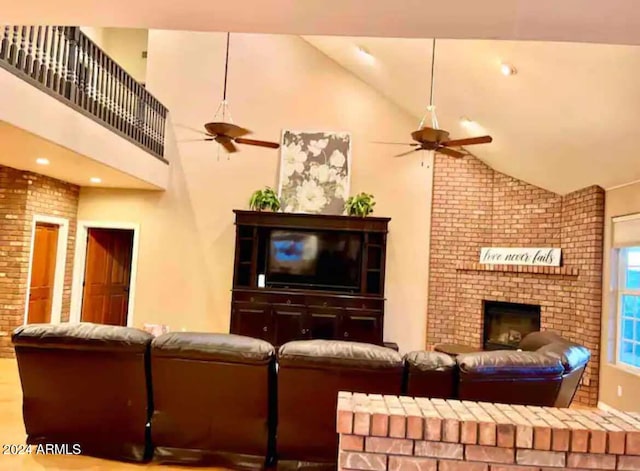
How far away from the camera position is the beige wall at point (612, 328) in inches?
193

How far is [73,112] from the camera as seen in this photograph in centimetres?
461

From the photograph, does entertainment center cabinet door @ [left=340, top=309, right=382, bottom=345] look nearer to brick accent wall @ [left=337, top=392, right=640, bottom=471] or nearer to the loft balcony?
the loft balcony

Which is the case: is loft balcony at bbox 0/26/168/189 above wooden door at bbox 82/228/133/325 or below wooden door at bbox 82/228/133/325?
above

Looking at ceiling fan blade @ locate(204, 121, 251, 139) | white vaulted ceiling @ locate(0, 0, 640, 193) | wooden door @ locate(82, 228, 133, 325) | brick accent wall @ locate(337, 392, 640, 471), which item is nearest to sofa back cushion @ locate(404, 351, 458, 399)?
brick accent wall @ locate(337, 392, 640, 471)

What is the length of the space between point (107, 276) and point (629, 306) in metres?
7.36

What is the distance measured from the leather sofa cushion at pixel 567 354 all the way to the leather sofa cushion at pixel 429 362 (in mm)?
A: 672

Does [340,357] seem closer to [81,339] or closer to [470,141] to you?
[81,339]

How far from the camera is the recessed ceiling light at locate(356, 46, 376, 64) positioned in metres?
6.26

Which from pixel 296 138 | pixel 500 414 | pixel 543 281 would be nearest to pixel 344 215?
pixel 296 138

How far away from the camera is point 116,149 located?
5547mm

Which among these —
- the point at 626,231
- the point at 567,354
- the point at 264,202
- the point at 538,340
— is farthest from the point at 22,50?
the point at 626,231

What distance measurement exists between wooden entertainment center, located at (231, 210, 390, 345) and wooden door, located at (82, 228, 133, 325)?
7.62ft

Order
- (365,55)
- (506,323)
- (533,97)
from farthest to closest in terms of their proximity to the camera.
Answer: (506,323) → (365,55) → (533,97)

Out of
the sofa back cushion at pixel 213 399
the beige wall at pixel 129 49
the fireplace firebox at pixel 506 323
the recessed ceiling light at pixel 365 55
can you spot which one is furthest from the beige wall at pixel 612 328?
the beige wall at pixel 129 49
